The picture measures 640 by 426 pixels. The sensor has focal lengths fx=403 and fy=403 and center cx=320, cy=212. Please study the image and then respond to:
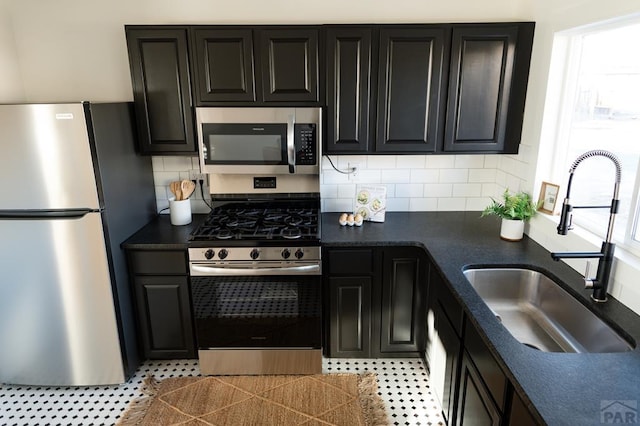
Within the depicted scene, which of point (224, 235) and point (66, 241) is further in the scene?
point (224, 235)

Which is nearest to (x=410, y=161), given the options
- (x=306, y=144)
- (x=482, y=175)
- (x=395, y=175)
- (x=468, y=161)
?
(x=395, y=175)

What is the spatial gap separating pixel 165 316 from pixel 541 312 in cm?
223

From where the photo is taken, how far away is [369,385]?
2557 mm

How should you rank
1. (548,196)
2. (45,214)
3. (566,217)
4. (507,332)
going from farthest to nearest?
(548,196) → (45,214) → (566,217) → (507,332)

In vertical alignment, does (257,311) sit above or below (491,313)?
below

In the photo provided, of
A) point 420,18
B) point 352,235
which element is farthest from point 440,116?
point 352,235

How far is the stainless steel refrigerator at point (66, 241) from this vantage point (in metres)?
2.15

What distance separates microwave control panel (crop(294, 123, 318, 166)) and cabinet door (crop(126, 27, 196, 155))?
0.69 m

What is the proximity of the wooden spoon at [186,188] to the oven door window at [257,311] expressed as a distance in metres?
0.67

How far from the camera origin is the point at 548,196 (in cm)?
238

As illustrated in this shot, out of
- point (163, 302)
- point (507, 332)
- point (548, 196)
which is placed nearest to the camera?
point (507, 332)

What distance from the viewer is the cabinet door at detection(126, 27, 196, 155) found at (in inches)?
96.9

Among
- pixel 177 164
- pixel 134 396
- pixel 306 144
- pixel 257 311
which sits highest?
pixel 306 144

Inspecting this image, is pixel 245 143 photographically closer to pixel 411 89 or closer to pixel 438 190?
pixel 411 89
